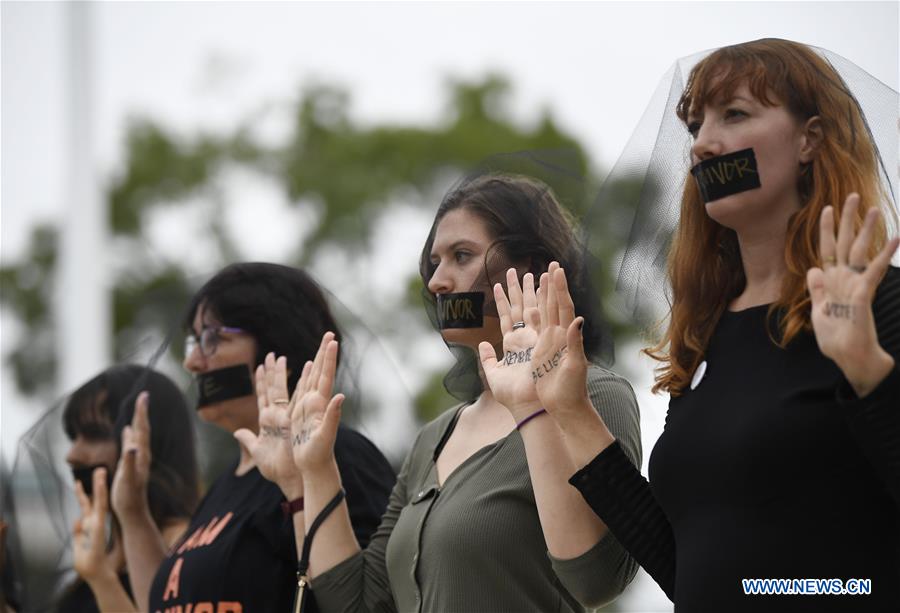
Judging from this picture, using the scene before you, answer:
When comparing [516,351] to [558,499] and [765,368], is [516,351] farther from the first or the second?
[765,368]

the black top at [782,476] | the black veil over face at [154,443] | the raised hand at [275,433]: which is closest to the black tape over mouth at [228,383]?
the black veil over face at [154,443]

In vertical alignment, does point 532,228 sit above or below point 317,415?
above

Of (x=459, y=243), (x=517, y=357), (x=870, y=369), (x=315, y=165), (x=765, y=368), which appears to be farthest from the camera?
(x=315, y=165)

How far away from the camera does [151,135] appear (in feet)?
55.2

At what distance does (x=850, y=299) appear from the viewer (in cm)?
187

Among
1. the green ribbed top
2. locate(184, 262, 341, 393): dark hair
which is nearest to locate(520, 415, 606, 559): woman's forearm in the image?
the green ribbed top

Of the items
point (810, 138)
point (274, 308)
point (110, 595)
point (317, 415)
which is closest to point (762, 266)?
point (810, 138)

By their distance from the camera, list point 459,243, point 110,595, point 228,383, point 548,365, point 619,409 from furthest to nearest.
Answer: point 110,595 < point 228,383 < point 459,243 < point 619,409 < point 548,365

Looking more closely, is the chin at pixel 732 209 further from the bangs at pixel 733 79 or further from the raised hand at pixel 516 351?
the raised hand at pixel 516 351

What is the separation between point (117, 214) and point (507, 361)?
14244 mm

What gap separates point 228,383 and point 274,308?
0.26 meters

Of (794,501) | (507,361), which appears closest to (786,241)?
(794,501)

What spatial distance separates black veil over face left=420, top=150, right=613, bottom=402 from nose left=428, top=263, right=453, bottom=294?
0.9 inches

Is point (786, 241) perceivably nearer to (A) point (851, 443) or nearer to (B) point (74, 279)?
(A) point (851, 443)
